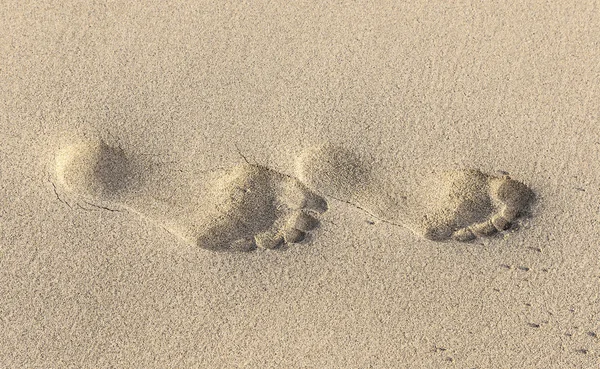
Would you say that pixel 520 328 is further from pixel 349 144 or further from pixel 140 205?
pixel 140 205

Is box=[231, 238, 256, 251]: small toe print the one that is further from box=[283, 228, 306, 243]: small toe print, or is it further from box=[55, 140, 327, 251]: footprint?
box=[283, 228, 306, 243]: small toe print

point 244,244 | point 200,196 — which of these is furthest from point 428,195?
point 200,196

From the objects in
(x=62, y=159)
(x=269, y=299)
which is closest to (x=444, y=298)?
(x=269, y=299)

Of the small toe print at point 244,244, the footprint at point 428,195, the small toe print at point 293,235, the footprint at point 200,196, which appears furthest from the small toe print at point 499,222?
the small toe print at point 244,244

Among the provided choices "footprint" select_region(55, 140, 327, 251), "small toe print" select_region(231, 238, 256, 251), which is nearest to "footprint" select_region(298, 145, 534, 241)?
"footprint" select_region(55, 140, 327, 251)

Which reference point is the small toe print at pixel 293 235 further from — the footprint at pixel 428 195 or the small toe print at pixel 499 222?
the small toe print at pixel 499 222
